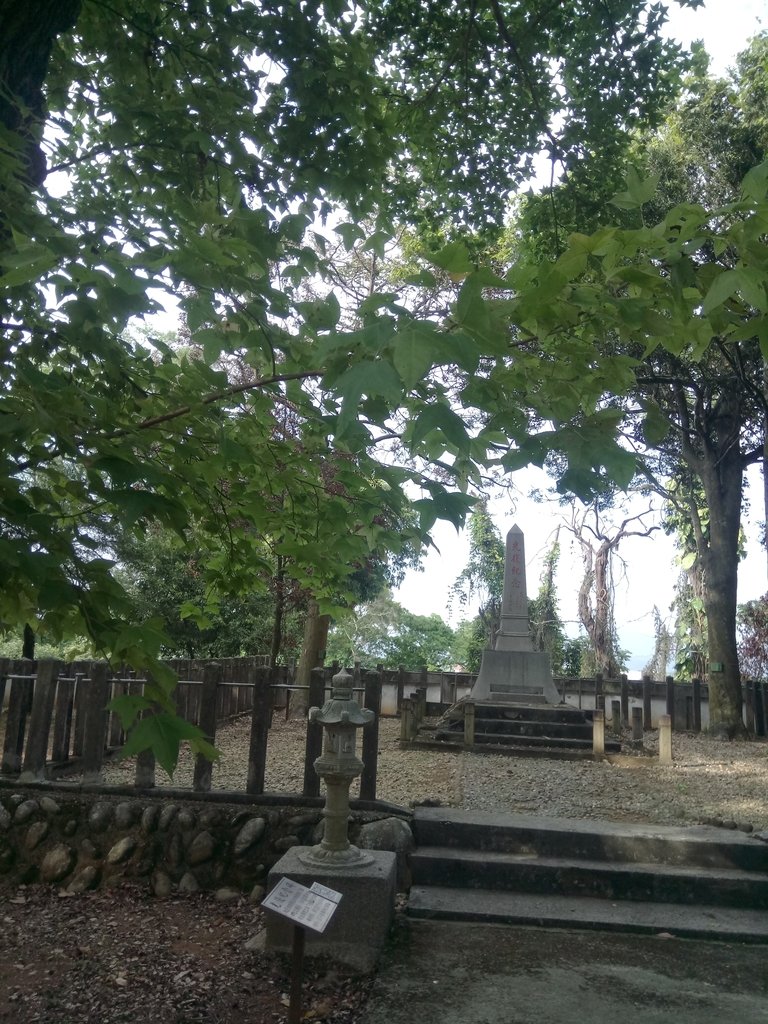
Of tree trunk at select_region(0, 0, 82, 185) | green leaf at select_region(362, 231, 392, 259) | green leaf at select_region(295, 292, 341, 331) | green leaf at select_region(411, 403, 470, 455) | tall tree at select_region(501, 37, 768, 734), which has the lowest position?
green leaf at select_region(411, 403, 470, 455)

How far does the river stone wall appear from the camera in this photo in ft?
19.9

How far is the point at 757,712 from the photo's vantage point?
15.7 metres

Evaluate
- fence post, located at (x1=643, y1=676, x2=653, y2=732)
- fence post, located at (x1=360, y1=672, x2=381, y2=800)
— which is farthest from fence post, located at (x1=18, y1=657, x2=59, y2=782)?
fence post, located at (x1=643, y1=676, x2=653, y2=732)

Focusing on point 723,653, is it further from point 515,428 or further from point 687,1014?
point 515,428

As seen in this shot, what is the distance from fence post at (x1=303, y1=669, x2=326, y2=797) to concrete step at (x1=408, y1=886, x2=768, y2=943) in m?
1.12

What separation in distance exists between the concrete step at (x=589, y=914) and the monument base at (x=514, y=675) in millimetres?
10373

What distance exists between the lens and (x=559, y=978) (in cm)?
454

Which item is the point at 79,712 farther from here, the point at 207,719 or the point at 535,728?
the point at 535,728

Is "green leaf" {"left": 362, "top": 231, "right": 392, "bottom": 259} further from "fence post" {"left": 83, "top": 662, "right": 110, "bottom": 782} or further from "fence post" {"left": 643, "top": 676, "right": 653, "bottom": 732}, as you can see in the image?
"fence post" {"left": 643, "top": 676, "right": 653, "bottom": 732}

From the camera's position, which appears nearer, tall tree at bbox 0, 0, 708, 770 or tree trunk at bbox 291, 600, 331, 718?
tall tree at bbox 0, 0, 708, 770

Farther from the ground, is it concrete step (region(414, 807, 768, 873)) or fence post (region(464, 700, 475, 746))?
fence post (region(464, 700, 475, 746))

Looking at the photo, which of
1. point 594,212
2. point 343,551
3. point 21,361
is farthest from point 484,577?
point 21,361

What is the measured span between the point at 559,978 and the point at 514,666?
12.1 metres

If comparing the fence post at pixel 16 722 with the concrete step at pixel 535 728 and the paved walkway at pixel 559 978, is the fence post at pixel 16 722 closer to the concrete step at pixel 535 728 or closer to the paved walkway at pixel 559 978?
the paved walkway at pixel 559 978
